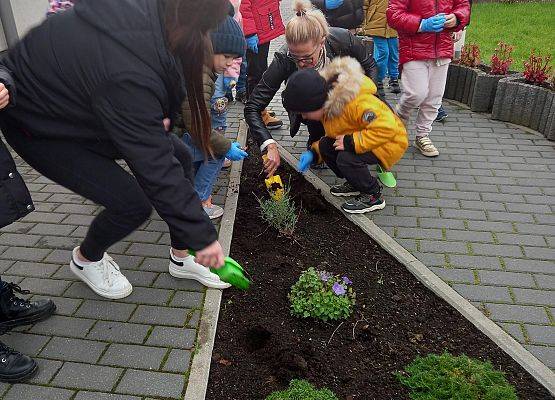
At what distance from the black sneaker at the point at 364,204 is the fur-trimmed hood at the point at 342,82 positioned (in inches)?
28.7

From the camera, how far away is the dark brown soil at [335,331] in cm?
246

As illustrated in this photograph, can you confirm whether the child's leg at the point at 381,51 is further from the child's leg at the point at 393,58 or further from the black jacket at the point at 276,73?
the black jacket at the point at 276,73

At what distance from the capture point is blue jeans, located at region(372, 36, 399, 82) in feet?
21.8

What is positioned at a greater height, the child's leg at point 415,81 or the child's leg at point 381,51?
the child's leg at point 415,81

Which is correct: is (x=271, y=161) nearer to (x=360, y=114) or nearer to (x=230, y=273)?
(x=360, y=114)

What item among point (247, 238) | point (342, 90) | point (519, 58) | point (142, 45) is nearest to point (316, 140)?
point (342, 90)

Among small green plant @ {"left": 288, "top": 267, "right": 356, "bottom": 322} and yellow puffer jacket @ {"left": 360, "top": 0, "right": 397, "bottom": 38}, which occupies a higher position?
yellow puffer jacket @ {"left": 360, "top": 0, "right": 397, "bottom": 38}

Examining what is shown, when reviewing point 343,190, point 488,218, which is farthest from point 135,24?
point 488,218

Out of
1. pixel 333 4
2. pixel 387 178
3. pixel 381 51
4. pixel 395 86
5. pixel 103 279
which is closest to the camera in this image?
pixel 103 279

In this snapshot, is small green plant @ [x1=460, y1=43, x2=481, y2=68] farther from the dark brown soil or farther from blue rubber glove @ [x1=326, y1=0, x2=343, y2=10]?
the dark brown soil

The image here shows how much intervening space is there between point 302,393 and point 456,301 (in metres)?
1.18

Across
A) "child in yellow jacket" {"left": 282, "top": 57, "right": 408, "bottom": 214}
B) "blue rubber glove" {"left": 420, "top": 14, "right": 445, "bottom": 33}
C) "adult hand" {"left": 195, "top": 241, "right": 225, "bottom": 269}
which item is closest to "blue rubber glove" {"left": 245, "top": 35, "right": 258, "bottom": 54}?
"blue rubber glove" {"left": 420, "top": 14, "right": 445, "bottom": 33}

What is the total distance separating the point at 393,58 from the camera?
6.79 meters

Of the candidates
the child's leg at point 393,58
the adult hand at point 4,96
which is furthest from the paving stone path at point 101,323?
the child's leg at point 393,58
